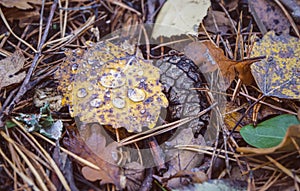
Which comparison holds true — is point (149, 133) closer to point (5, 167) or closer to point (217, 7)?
point (5, 167)

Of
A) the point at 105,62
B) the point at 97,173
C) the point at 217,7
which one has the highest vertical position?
the point at 217,7

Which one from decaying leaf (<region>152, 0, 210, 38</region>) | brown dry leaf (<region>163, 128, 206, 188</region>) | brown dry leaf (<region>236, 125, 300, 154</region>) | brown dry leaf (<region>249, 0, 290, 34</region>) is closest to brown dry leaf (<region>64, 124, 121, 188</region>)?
brown dry leaf (<region>163, 128, 206, 188</region>)

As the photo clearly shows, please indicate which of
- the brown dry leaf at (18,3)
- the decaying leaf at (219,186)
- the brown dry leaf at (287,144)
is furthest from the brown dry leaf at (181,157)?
the brown dry leaf at (18,3)

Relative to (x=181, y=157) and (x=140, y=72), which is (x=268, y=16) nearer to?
(x=140, y=72)

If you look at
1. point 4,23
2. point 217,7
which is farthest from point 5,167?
point 217,7

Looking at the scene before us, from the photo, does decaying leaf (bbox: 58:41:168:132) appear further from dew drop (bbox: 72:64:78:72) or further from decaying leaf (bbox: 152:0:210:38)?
decaying leaf (bbox: 152:0:210:38)

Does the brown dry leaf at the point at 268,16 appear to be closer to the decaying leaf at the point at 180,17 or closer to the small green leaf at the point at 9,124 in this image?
the decaying leaf at the point at 180,17
